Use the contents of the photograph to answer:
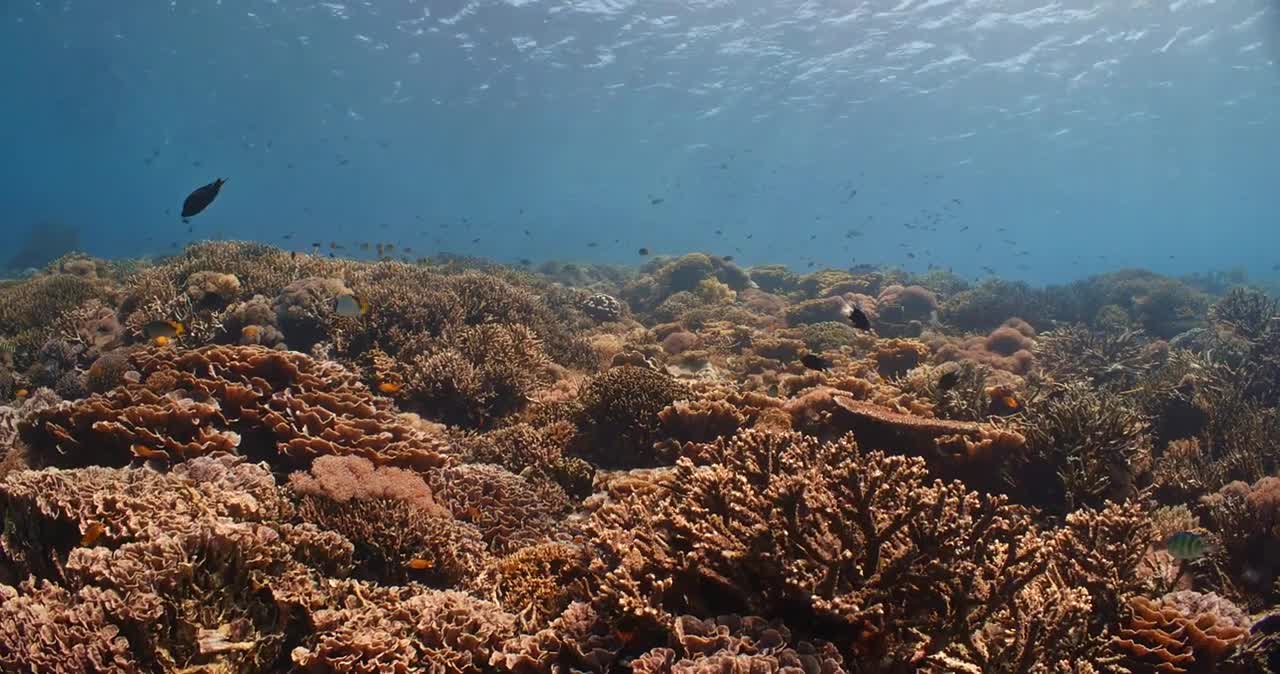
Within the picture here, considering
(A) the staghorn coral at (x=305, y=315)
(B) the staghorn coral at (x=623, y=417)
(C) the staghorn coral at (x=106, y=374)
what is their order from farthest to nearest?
(A) the staghorn coral at (x=305, y=315), (C) the staghorn coral at (x=106, y=374), (B) the staghorn coral at (x=623, y=417)

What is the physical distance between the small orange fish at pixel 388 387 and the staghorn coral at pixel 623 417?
2569mm

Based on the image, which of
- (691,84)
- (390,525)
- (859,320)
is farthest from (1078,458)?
(691,84)

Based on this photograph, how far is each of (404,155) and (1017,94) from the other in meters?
105

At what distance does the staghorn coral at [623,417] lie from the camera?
7.36m

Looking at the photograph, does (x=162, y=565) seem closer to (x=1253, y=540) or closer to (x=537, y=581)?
(x=537, y=581)

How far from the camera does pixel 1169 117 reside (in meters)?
54.0

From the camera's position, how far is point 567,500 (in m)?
6.49

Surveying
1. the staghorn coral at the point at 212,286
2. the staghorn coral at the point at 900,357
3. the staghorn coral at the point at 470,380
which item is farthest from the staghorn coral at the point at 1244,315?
the staghorn coral at the point at 212,286

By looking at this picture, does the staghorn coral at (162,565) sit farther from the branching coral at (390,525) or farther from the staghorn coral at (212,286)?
the staghorn coral at (212,286)

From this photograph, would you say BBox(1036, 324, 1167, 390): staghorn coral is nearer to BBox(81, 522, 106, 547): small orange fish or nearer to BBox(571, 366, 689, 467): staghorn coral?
BBox(571, 366, 689, 467): staghorn coral

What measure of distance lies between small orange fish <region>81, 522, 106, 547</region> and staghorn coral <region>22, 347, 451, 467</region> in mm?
1764

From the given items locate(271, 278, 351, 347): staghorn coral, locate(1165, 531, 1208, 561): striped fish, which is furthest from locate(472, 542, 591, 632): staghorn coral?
locate(271, 278, 351, 347): staghorn coral

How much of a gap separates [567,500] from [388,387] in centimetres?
311

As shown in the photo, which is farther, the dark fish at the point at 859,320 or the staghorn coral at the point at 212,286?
the staghorn coral at the point at 212,286
